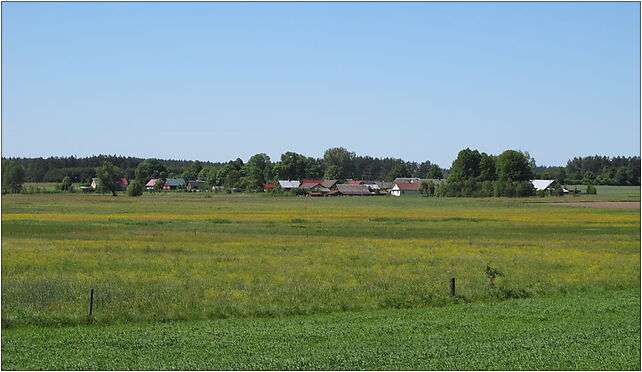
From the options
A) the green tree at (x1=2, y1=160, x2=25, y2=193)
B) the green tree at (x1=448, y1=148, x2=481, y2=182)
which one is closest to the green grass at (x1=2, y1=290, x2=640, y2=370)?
the green tree at (x1=2, y1=160, x2=25, y2=193)

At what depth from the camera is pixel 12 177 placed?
155 meters

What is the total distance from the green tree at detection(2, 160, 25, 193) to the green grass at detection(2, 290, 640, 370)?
139290 mm

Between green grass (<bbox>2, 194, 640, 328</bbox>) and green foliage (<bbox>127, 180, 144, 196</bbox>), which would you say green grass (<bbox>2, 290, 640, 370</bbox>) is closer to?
green grass (<bbox>2, 194, 640, 328</bbox>)

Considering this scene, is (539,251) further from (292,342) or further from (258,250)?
(292,342)

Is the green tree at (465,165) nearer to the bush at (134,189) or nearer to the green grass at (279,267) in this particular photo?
the bush at (134,189)

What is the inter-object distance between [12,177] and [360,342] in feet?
493

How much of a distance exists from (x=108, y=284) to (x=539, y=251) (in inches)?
1037

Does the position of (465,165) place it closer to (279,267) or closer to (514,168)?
(514,168)

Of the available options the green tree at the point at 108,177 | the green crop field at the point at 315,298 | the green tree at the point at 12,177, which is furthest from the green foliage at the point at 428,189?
the green crop field at the point at 315,298

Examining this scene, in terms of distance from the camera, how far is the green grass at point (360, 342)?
17.2 meters

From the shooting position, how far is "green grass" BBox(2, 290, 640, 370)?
1716 centimetres

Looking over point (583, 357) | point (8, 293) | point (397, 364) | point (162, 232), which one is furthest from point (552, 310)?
point (162, 232)

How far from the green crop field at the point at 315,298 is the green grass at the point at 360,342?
0.23 feet

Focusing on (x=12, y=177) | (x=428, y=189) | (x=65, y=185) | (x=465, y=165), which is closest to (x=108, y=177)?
(x=12, y=177)
